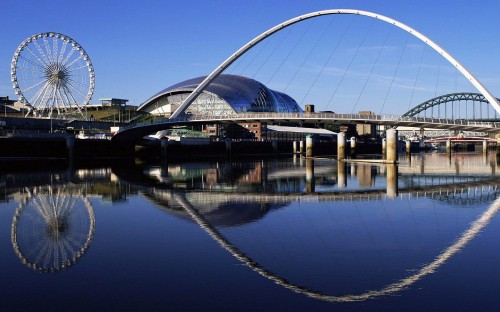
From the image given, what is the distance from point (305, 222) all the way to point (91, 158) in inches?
2381

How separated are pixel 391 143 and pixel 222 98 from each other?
213 feet

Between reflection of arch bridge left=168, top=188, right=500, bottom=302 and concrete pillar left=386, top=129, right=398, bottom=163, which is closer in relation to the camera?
reflection of arch bridge left=168, top=188, right=500, bottom=302

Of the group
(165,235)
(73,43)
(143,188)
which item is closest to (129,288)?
(165,235)

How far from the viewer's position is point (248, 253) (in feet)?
47.1

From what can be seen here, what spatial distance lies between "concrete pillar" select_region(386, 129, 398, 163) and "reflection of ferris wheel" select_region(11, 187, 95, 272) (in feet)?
151

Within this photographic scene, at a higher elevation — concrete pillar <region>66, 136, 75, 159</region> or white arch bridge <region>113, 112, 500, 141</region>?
white arch bridge <region>113, 112, 500, 141</region>

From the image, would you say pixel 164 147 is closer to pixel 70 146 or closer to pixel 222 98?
pixel 70 146

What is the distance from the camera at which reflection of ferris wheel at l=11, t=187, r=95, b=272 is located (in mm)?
13820

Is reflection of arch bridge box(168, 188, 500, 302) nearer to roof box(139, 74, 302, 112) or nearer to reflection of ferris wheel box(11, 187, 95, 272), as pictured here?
reflection of ferris wheel box(11, 187, 95, 272)

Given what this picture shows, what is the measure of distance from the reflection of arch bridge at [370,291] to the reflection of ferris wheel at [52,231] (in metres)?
A: 3.80

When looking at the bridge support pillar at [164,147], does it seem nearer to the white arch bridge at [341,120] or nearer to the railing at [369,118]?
the white arch bridge at [341,120]

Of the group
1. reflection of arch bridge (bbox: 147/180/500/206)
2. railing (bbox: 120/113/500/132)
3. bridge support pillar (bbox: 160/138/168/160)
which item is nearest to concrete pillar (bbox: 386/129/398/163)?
railing (bbox: 120/113/500/132)

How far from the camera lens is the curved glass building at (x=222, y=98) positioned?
12731 centimetres

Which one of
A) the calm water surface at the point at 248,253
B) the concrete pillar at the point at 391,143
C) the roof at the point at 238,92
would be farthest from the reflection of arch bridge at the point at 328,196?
the roof at the point at 238,92
